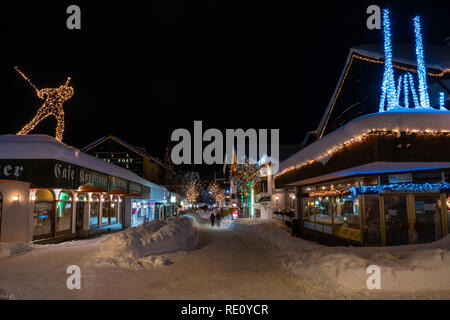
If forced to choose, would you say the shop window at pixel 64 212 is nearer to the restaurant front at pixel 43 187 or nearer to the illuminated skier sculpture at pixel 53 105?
the restaurant front at pixel 43 187

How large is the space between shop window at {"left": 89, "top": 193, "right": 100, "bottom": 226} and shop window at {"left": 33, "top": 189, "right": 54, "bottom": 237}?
→ 4.51 m

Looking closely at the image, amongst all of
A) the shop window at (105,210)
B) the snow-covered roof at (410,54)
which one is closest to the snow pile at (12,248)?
the shop window at (105,210)

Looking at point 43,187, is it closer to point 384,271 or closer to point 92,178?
point 92,178

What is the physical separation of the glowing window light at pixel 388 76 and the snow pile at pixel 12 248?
15680 millimetres

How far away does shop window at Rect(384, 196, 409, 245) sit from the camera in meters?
12.3

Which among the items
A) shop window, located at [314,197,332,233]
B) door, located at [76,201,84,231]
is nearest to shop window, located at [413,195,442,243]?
shop window, located at [314,197,332,233]

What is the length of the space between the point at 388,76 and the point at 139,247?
478 inches

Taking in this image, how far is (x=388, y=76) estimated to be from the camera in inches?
480

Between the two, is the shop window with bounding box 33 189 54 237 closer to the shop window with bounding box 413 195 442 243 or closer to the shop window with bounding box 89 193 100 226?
the shop window with bounding box 89 193 100 226

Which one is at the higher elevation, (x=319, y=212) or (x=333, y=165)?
(x=333, y=165)
